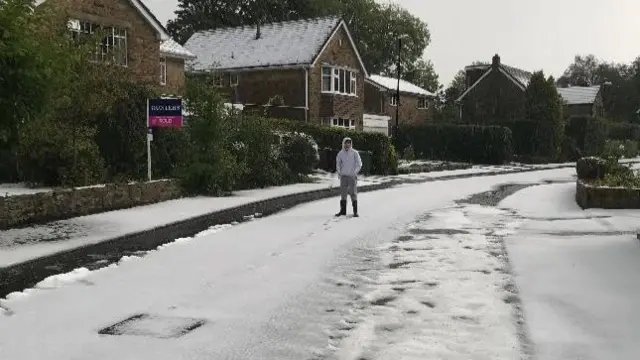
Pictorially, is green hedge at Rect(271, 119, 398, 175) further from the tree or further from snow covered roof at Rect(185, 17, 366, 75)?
the tree

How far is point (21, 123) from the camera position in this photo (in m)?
10.4

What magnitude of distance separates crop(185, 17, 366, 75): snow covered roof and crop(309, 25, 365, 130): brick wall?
1.51 feet

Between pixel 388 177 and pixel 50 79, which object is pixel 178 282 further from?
pixel 388 177

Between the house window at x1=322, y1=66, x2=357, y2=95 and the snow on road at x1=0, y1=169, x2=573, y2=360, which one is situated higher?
the house window at x1=322, y1=66, x2=357, y2=95

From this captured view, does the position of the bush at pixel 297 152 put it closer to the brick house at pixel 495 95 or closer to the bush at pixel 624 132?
the brick house at pixel 495 95

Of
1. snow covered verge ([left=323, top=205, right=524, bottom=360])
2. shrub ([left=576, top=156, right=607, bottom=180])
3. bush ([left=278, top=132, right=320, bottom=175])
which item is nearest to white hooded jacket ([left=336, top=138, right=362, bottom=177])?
snow covered verge ([left=323, top=205, right=524, bottom=360])

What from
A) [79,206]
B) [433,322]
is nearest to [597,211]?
[433,322]

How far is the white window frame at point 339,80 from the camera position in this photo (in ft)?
127

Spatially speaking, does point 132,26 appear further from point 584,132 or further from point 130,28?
point 584,132

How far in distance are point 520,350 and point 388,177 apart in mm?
21994

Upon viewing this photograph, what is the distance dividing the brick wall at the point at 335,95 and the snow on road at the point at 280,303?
27.4 metres

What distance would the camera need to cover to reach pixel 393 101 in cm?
5506

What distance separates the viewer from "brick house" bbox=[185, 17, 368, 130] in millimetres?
38031

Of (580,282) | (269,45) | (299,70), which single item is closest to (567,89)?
(269,45)
